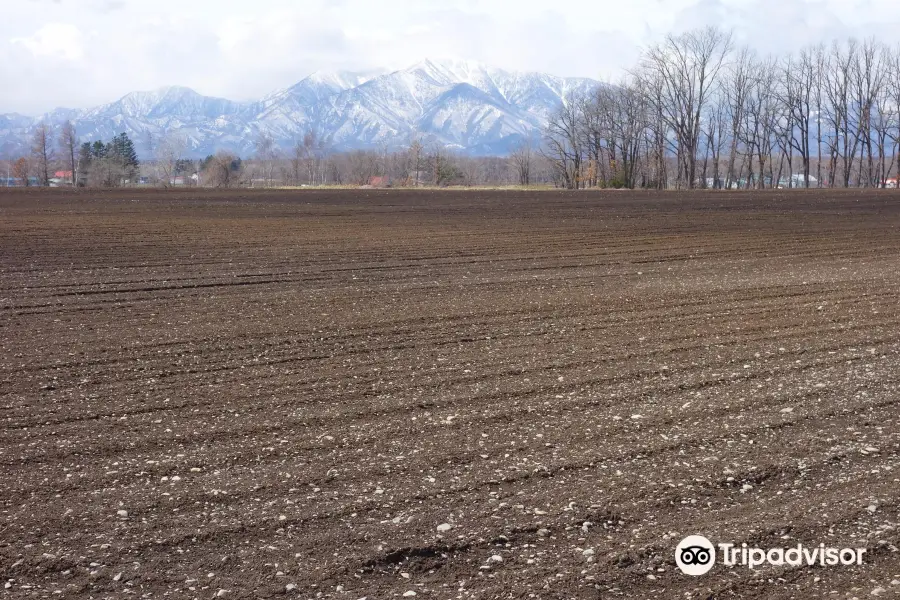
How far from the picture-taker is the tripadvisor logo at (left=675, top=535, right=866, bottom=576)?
527 centimetres

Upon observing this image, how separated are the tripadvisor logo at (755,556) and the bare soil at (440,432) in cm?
9

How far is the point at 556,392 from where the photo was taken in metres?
8.95

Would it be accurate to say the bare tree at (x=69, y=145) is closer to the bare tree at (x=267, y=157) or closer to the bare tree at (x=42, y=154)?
the bare tree at (x=42, y=154)

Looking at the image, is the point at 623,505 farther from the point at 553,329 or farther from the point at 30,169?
the point at 30,169

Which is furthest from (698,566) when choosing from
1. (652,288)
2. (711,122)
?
(711,122)

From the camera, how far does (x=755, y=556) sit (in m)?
5.36

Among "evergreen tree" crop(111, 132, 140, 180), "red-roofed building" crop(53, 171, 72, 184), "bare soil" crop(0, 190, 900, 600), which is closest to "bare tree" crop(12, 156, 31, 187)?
"red-roofed building" crop(53, 171, 72, 184)

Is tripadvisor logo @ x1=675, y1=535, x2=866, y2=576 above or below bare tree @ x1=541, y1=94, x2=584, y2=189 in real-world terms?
below

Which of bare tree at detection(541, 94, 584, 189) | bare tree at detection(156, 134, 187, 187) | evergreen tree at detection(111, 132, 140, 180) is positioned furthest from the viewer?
bare tree at detection(156, 134, 187, 187)

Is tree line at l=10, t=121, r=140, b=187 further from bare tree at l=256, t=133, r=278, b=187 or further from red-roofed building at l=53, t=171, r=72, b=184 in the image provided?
bare tree at l=256, t=133, r=278, b=187

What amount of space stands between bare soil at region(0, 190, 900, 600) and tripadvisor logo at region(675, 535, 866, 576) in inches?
3.4

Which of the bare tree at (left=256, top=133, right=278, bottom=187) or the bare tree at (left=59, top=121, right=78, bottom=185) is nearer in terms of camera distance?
the bare tree at (left=59, top=121, right=78, bottom=185)

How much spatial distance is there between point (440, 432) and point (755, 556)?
10.3ft

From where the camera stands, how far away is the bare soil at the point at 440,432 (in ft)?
17.5
